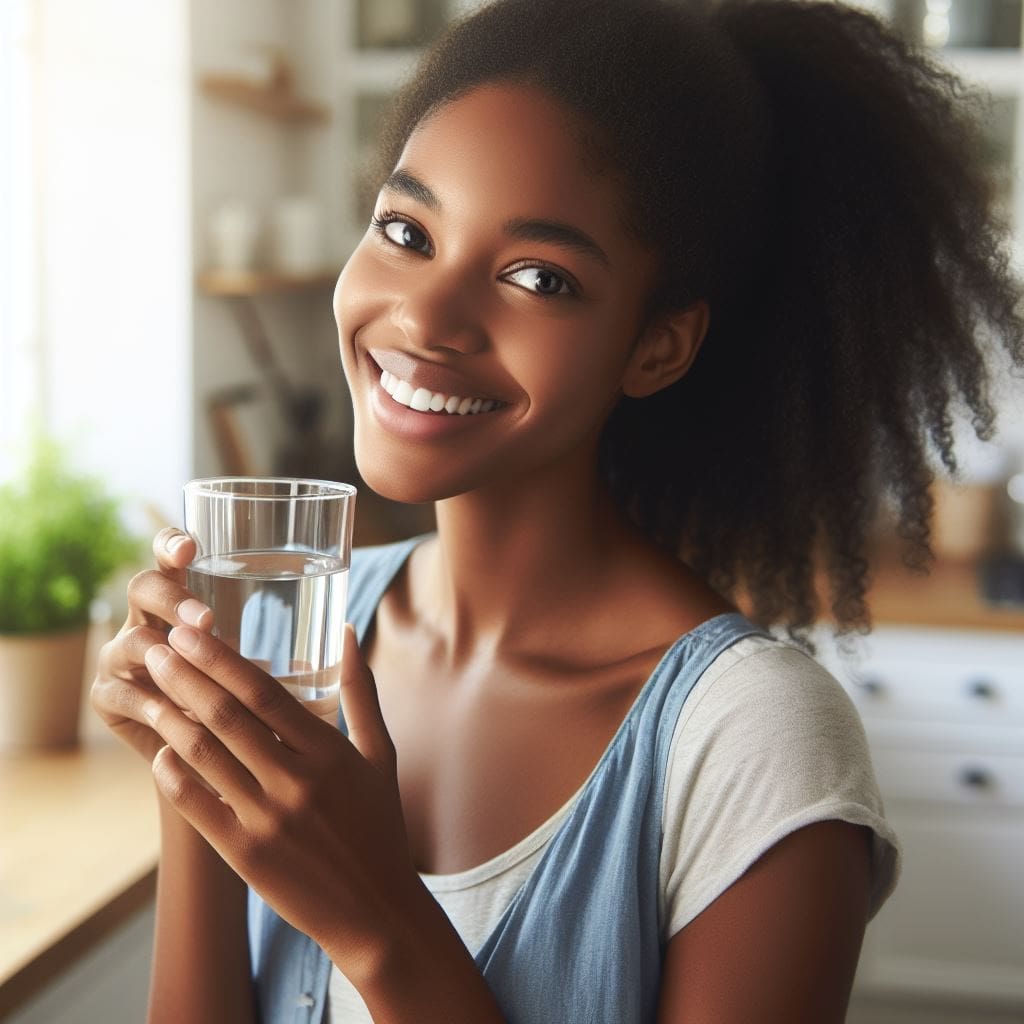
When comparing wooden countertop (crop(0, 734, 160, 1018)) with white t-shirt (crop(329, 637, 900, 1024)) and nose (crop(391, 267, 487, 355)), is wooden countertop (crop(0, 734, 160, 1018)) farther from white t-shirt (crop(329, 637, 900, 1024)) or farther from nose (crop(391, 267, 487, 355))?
nose (crop(391, 267, 487, 355))

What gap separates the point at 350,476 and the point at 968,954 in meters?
1.68

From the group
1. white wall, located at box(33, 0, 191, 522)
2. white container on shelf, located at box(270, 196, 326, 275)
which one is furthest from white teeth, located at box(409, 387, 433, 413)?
white container on shelf, located at box(270, 196, 326, 275)

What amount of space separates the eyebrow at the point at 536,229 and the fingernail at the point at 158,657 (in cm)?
36

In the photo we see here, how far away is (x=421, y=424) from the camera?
98 cm

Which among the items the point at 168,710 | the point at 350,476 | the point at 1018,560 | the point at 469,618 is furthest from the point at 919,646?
the point at 168,710

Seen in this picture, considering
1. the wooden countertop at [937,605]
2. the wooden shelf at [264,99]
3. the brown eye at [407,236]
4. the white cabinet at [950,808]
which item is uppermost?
the wooden shelf at [264,99]

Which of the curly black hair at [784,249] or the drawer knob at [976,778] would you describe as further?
the drawer knob at [976,778]

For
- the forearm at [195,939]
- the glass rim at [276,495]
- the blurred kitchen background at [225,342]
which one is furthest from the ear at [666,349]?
the blurred kitchen background at [225,342]

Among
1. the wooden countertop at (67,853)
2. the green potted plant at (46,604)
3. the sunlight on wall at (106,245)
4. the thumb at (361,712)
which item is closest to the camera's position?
the thumb at (361,712)

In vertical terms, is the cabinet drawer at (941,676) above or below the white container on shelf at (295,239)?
below

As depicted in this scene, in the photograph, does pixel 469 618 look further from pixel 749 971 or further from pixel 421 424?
pixel 749 971

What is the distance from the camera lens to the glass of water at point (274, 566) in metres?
0.86

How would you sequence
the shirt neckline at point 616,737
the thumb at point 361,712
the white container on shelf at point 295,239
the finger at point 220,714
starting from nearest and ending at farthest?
the finger at point 220,714 < the thumb at point 361,712 < the shirt neckline at point 616,737 < the white container on shelf at point 295,239

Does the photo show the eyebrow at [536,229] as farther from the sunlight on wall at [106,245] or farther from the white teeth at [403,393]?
the sunlight on wall at [106,245]
